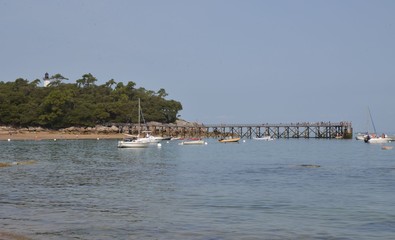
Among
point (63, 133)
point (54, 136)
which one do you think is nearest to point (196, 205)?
Answer: point (54, 136)

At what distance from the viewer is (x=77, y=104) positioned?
155000mm

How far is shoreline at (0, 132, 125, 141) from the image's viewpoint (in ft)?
431

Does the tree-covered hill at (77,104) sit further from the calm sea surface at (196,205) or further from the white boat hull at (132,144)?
the calm sea surface at (196,205)

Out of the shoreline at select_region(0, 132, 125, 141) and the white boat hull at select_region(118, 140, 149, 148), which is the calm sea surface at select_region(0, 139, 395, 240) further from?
the shoreline at select_region(0, 132, 125, 141)

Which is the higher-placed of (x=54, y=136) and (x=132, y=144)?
(x=54, y=136)

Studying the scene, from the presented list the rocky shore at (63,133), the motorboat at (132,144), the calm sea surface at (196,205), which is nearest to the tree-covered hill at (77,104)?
the rocky shore at (63,133)

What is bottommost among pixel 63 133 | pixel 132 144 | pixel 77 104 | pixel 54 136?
pixel 132 144

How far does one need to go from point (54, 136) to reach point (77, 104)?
19.9m

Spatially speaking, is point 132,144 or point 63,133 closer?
point 132,144

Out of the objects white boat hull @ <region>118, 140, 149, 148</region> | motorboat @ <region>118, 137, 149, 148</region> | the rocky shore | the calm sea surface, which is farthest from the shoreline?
the calm sea surface

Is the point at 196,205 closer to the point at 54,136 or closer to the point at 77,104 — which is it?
the point at 54,136

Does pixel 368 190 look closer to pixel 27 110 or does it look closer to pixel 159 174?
pixel 159 174

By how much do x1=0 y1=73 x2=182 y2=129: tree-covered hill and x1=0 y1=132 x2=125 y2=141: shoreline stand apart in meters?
5.43

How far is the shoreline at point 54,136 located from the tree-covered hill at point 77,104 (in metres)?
5.43
